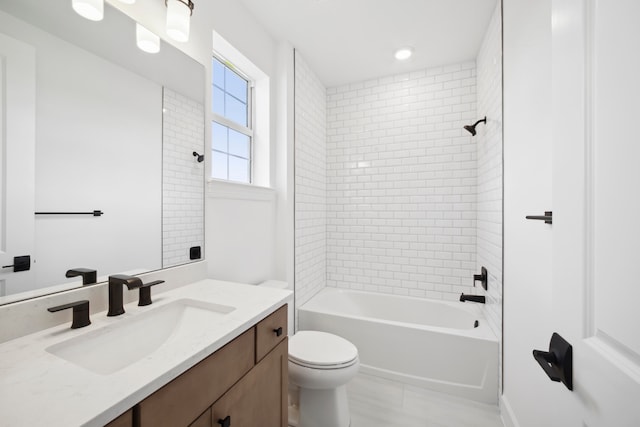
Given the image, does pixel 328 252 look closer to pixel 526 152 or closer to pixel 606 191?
pixel 526 152

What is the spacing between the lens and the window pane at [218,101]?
72.3 inches

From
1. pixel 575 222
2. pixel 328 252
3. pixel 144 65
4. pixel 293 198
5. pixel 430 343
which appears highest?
pixel 144 65

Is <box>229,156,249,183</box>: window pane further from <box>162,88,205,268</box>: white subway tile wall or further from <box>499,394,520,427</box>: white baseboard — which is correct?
<box>499,394,520,427</box>: white baseboard

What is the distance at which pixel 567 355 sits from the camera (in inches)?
20.7

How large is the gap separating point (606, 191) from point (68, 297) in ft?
4.94

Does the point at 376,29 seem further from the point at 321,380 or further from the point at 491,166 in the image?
the point at 321,380

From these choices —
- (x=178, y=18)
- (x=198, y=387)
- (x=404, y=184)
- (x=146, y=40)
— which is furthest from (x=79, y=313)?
(x=404, y=184)

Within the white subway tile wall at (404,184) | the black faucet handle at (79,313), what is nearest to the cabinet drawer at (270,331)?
the black faucet handle at (79,313)

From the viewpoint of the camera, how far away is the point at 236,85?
2068 millimetres

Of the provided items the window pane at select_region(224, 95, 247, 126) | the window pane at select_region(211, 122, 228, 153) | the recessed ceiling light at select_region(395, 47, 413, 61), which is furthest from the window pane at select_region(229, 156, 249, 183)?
the recessed ceiling light at select_region(395, 47, 413, 61)

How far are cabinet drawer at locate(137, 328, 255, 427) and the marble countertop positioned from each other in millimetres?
28

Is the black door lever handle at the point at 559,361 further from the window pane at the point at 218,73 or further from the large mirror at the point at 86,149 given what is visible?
the window pane at the point at 218,73

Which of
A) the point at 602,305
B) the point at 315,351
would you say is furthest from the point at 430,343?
the point at 602,305

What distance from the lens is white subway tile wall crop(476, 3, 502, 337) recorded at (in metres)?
1.78
